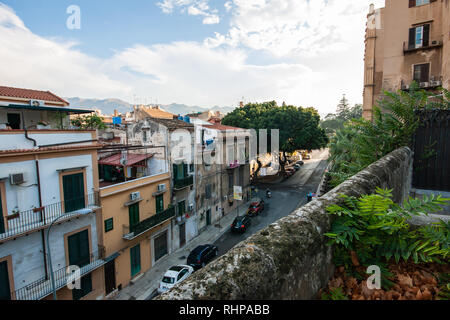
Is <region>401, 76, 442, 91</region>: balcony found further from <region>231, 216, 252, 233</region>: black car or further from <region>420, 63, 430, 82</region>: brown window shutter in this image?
<region>231, 216, 252, 233</region>: black car

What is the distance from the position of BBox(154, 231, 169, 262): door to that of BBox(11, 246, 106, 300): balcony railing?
4852 millimetres

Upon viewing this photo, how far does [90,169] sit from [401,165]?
13.8 metres

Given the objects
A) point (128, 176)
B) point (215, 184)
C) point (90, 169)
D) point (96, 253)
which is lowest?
point (96, 253)

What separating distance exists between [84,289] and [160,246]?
232 inches

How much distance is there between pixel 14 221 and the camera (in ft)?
34.5

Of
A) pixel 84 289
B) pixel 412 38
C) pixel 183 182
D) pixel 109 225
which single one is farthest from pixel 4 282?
pixel 412 38

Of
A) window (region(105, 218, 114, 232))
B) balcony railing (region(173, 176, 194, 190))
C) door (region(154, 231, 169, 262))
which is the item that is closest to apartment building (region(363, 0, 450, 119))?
balcony railing (region(173, 176, 194, 190))

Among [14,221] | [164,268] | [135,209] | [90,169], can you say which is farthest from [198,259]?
[14,221]

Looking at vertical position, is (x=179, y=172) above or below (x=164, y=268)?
above

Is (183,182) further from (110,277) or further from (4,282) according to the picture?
(4,282)

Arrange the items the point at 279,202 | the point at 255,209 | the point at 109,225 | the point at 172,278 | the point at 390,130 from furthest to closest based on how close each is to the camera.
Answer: the point at 279,202, the point at 255,209, the point at 172,278, the point at 109,225, the point at 390,130

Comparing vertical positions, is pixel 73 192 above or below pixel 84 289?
above

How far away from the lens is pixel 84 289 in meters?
13.2
